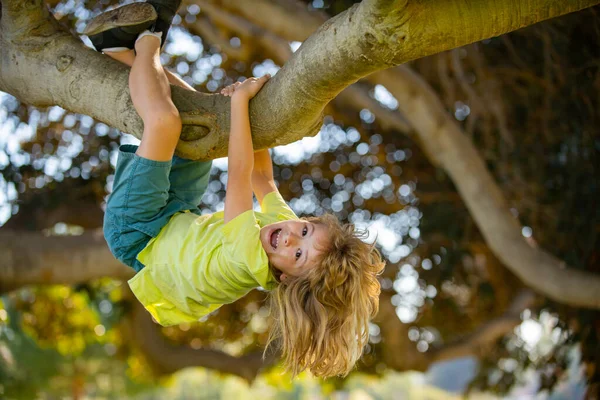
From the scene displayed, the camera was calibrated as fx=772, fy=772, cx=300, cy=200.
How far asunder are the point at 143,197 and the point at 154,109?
1.44ft

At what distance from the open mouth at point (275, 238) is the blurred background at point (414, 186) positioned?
2.35m

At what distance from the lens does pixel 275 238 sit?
306 cm

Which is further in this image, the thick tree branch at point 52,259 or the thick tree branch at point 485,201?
the thick tree branch at point 52,259

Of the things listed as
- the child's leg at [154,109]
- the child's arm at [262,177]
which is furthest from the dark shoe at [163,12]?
the child's arm at [262,177]

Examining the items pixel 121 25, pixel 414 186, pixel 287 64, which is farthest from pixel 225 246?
pixel 414 186

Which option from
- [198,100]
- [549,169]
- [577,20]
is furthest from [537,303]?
[198,100]

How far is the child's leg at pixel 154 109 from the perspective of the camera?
2.62m

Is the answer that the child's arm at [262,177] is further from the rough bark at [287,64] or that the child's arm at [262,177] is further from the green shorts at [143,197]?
the rough bark at [287,64]

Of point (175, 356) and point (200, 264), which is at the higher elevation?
point (200, 264)

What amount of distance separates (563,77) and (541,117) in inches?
43.1

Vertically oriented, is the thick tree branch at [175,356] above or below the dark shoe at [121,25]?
below

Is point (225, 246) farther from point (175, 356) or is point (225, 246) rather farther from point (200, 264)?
point (175, 356)

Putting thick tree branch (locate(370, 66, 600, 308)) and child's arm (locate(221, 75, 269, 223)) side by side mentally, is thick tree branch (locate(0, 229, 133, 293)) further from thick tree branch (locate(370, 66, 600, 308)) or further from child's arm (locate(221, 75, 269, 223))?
child's arm (locate(221, 75, 269, 223))

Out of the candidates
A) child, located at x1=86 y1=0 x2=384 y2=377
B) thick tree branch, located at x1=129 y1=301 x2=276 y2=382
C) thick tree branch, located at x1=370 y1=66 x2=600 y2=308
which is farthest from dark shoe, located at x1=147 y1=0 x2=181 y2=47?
thick tree branch, located at x1=129 y1=301 x2=276 y2=382
